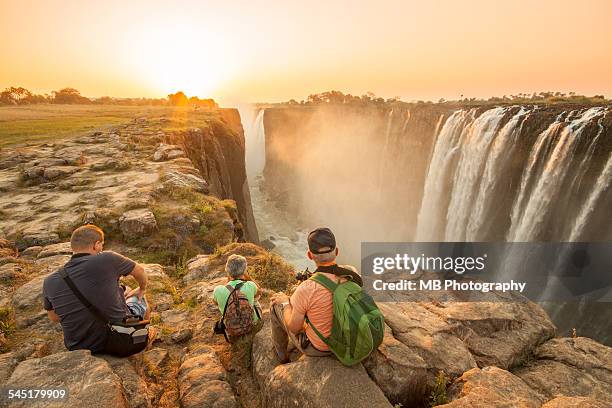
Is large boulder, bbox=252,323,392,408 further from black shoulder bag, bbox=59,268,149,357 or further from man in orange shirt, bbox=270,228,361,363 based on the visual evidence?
black shoulder bag, bbox=59,268,149,357

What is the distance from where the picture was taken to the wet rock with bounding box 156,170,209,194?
12.2 m

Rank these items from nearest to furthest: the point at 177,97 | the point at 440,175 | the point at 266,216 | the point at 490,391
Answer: the point at 490,391 → the point at 440,175 → the point at 266,216 → the point at 177,97

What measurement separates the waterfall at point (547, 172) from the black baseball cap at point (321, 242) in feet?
63.9

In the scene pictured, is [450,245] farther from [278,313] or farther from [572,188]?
[278,313]

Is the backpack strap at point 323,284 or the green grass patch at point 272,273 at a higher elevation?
the backpack strap at point 323,284

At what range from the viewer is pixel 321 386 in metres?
3.32

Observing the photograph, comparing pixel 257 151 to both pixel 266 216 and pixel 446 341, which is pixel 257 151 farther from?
pixel 446 341

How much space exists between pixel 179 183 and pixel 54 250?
5.51m

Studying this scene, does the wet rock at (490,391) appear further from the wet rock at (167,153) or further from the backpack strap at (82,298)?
the wet rock at (167,153)

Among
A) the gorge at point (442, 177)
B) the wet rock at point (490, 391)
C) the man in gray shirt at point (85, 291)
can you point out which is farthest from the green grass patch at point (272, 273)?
the gorge at point (442, 177)

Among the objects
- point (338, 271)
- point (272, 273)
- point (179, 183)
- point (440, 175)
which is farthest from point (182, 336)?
point (440, 175)

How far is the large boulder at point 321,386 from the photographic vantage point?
3.23 metres

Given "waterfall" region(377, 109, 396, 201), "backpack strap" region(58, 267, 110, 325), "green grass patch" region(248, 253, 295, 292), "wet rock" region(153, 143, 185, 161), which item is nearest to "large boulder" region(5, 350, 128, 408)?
"backpack strap" region(58, 267, 110, 325)

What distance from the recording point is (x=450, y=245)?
91.8 ft
